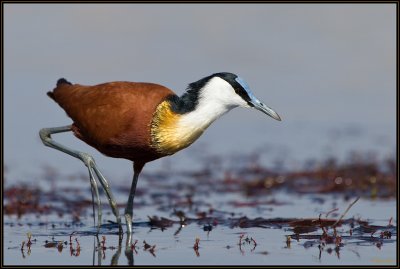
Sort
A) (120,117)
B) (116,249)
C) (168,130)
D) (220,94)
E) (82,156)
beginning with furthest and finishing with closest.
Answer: (82,156)
(120,117)
(168,130)
(220,94)
(116,249)

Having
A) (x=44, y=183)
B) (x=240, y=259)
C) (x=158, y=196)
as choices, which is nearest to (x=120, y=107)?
(x=240, y=259)

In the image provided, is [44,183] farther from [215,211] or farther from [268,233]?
[268,233]

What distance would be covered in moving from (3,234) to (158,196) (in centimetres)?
363

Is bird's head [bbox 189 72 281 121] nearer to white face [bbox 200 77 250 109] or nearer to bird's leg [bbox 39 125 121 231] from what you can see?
white face [bbox 200 77 250 109]

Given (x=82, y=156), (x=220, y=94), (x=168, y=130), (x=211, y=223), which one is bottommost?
(x=211, y=223)

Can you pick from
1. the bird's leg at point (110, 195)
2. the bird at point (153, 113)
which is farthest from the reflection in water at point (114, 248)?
the bird at point (153, 113)

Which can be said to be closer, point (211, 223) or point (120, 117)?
point (120, 117)

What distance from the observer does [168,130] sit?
9.36m

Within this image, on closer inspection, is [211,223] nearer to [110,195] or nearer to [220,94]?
[110,195]

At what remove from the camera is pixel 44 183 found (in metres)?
14.4

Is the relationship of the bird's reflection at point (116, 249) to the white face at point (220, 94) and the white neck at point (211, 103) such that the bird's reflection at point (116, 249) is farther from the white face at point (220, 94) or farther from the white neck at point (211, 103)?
the white face at point (220, 94)

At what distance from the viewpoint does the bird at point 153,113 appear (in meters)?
9.27

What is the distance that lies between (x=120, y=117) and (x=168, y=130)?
19.3 inches

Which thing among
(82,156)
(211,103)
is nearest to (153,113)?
(211,103)
